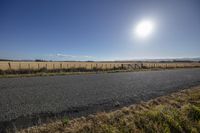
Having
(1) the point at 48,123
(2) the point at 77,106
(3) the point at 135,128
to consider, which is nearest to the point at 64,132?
(1) the point at 48,123

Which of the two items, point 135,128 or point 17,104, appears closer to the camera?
point 135,128

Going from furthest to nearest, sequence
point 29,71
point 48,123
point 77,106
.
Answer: point 29,71
point 77,106
point 48,123

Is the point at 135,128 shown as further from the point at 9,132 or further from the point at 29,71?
the point at 29,71

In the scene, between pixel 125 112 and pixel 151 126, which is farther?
pixel 125 112

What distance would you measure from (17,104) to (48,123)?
8.71 feet

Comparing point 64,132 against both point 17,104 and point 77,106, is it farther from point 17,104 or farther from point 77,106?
point 17,104

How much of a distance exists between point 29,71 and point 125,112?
1581 cm

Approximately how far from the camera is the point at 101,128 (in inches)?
142

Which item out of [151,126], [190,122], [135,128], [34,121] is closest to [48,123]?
[34,121]

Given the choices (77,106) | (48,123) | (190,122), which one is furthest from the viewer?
(77,106)

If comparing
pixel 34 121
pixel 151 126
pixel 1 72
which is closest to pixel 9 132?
pixel 34 121

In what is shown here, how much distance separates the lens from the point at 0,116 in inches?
183

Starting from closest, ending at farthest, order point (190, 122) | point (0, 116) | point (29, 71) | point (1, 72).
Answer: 1. point (190, 122)
2. point (0, 116)
3. point (1, 72)
4. point (29, 71)

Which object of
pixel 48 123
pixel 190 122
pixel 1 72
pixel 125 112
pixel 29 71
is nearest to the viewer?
pixel 190 122
